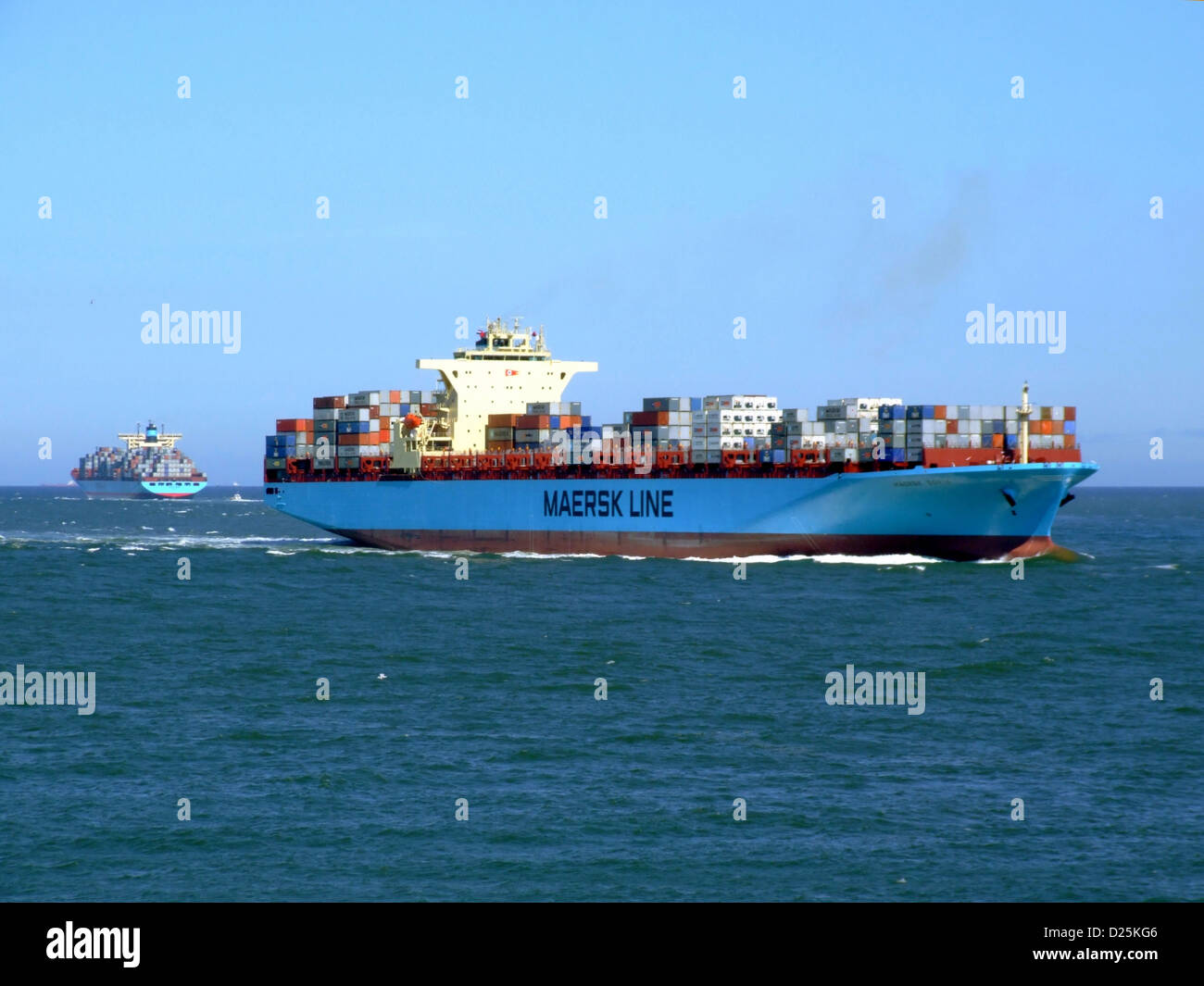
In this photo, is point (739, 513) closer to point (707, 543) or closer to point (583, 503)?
point (707, 543)

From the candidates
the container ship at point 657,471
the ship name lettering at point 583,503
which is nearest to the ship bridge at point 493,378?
the container ship at point 657,471

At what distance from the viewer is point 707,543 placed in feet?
211

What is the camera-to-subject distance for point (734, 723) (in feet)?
89.6

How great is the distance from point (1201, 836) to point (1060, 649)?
18.6 m

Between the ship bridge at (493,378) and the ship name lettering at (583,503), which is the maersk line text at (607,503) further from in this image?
the ship bridge at (493,378)

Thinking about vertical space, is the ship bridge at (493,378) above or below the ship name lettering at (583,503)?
above

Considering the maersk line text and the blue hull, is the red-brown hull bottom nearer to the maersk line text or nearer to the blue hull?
the blue hull

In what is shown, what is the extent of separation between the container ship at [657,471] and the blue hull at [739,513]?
0.09 m

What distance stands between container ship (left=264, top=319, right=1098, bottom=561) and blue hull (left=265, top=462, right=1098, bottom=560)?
86mm

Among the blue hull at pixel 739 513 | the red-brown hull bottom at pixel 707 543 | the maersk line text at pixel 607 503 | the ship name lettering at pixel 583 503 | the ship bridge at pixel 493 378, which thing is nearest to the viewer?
the blue hull at pixel 739 513

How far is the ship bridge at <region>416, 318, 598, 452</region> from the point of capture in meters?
78.0

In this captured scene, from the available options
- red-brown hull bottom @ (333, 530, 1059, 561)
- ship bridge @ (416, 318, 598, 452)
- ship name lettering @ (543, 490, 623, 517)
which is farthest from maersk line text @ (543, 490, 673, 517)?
ship bridge @ (416, 318, 598, 452)

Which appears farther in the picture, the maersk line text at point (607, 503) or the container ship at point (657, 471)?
the maersk line text at point (607, 503)

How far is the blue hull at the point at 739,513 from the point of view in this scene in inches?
2256
